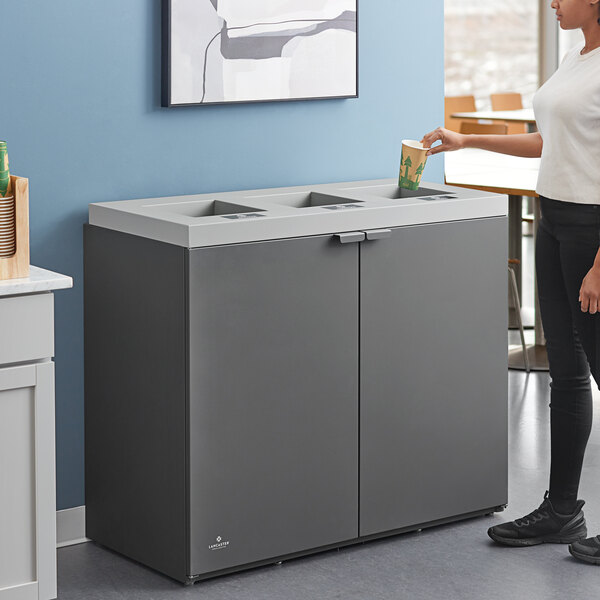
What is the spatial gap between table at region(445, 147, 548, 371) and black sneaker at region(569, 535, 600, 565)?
77.1 inches

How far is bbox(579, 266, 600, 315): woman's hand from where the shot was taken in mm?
2945

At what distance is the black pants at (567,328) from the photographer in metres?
3.05

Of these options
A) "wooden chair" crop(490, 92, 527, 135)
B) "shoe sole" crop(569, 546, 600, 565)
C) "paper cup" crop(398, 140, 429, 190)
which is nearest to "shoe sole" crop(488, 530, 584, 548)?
"shoe sole" crop(569, 546, 600, 565)

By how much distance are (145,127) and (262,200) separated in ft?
1.28

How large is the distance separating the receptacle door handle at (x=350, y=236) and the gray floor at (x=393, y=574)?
82cm

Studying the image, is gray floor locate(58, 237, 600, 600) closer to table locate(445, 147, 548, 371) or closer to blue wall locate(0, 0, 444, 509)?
blue wall locate(0, 0, 444, 509)

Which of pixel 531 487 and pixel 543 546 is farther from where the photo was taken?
pixel 531 487

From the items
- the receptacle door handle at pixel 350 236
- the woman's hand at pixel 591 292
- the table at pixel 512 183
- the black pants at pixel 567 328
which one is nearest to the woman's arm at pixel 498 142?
the black pants at pixel 567 328

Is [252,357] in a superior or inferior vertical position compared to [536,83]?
inferior

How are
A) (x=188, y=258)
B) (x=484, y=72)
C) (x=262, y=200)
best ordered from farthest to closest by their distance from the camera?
(x=484, y=72)
(x=262, y=200)
(x=188, y=258)

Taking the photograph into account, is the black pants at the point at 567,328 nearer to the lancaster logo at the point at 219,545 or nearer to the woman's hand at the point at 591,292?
the woman's hand at the point at 591,292

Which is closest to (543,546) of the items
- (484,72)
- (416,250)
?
(416,250)

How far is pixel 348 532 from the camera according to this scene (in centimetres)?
330

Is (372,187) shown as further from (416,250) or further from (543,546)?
(543,546)
